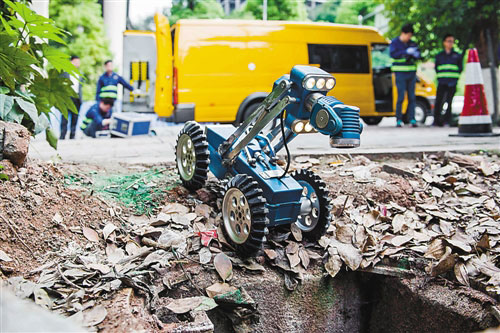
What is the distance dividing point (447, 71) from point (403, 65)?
1.16m

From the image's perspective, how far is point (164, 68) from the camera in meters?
9.16

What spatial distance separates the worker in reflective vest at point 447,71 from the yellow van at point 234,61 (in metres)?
1.56

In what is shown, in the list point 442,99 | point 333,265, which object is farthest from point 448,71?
point 333,265

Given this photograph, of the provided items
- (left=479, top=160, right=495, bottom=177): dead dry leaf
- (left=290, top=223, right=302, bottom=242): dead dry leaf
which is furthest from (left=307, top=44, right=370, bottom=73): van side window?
(left=290, top=223, right=302, bottom=242): dead dry leaf

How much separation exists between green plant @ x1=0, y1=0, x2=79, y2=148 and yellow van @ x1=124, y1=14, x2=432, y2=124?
16.2 ft

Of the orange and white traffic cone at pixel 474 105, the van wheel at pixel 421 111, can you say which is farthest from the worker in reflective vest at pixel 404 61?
the van wheel at pixel 421 111

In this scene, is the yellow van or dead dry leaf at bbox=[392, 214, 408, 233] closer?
dead dry leaf at bbox=[392, 214, 408, 233]

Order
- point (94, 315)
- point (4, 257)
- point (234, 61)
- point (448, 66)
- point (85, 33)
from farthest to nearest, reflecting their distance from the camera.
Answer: point (85, 33) → point (448, 66) → point (234, 61) → point (4, 257) → point (94, 315)

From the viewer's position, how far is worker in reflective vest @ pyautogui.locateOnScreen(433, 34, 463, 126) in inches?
391

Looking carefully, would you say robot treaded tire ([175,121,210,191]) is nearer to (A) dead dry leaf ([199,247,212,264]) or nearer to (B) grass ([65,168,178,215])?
(B) grass ([65,168,178,215])

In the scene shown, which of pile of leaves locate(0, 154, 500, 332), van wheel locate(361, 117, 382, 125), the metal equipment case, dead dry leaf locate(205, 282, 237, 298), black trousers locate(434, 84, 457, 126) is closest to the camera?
pile of leaves locate(0, 154, 500, 332)

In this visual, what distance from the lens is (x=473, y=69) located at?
686 centimetres

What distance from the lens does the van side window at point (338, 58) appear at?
941 cm

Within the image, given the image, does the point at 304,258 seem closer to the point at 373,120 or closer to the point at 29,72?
the point at 29,72
